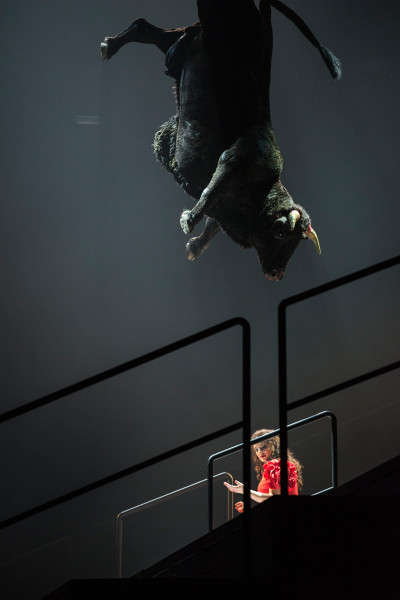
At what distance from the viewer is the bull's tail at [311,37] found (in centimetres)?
472

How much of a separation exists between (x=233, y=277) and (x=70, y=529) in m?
2.65

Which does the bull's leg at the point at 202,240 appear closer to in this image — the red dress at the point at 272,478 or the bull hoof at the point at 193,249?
the bull hoof at the point at 193,249

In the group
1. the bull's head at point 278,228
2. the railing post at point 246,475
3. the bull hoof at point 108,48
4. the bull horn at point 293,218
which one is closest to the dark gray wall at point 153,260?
the bull hoof at point 108,48

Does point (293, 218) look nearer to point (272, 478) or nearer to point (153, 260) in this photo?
point (153, 260)

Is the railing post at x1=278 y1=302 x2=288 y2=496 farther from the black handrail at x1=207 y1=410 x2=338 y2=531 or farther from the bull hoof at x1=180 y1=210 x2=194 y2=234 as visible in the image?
the bull hoof at x1=180 y1=210 x2=194 y2=234

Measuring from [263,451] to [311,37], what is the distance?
10.4 ft

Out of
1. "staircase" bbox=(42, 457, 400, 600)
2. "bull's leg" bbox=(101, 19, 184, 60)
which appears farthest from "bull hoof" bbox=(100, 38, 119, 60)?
"staircase" bbox=(42, 457, 400, 600)

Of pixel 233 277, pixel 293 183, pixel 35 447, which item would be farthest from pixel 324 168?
pixel 35 447

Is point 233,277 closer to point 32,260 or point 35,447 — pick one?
point 32,260

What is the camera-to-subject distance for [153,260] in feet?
18.0

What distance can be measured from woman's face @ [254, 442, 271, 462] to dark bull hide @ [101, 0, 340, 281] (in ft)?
4.23

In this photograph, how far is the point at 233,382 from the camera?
5.83 metres

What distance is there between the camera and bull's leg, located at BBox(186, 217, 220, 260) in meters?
4.89

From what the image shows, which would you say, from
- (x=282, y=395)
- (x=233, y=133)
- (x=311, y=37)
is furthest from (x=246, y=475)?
(x=311, y=37)
